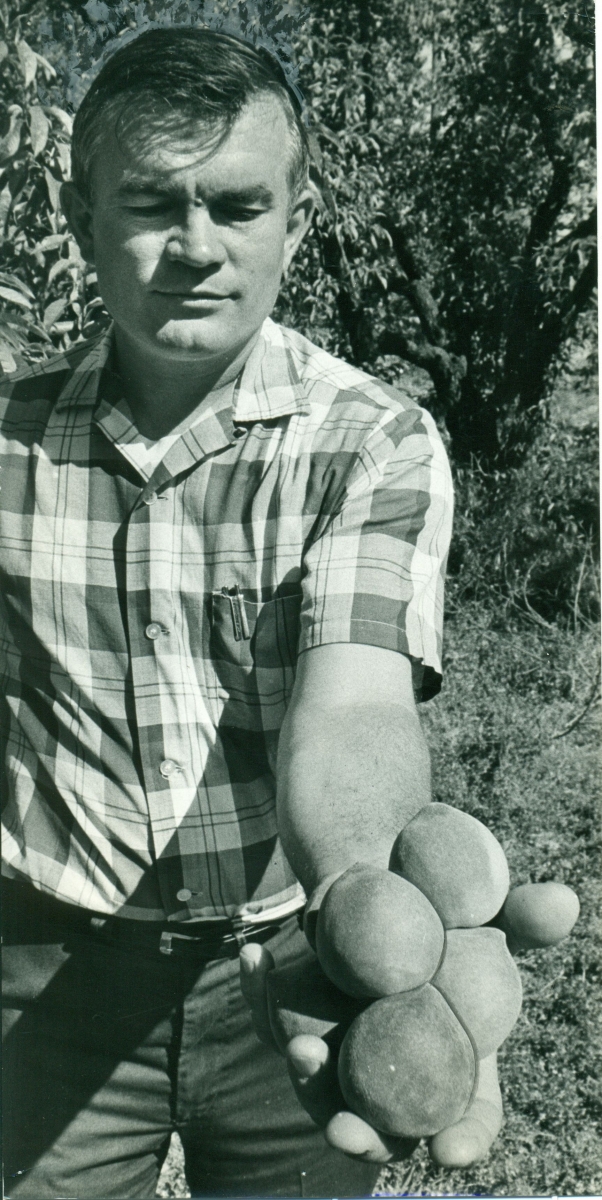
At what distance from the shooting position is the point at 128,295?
105 centimetres

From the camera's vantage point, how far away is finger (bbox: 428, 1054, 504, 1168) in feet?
2.14

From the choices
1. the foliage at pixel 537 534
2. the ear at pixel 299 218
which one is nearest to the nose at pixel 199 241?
the ear at pixel 299 218

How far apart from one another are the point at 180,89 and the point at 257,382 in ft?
0.98

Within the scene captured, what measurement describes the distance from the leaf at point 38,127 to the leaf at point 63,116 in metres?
0.01

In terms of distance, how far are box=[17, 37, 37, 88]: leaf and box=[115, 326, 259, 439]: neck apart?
364 mm

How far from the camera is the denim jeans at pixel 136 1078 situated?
111 centimetres

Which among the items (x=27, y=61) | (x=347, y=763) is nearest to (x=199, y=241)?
(x=27, y=61)

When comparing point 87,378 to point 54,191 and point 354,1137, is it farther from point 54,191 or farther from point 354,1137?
point 354,1137

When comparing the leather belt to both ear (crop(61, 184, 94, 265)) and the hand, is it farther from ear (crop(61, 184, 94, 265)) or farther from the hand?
ear (crop(61, 184, 94, 265))

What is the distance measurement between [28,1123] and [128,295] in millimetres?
946

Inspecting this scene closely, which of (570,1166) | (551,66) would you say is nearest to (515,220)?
(551,66)

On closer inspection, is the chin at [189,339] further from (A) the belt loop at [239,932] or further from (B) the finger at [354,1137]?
(B) the finger at [354,1137]

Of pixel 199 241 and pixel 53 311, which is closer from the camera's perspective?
pixel 199 241

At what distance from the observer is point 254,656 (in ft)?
3.45
